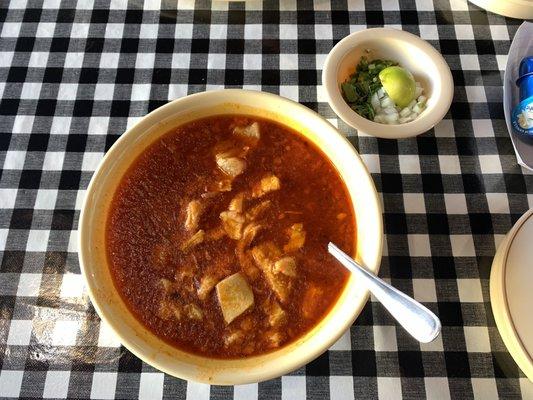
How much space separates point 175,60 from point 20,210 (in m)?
0.91

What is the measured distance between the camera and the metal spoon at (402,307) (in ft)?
4.73

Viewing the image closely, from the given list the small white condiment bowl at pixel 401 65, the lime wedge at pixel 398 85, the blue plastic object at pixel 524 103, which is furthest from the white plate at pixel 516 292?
the lime wedge at pixel 398 85

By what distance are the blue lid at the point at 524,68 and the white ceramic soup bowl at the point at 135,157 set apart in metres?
0.90

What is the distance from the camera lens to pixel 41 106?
7.16ft

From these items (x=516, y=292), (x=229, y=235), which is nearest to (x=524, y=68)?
(x=516, y=292)

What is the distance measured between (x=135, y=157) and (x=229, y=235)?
1.46 ft

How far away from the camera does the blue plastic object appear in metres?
Result: 1.98

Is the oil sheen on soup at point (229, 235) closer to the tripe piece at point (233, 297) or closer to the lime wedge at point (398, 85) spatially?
the tripe piece at point (233, 297)

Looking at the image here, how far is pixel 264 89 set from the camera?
86.8 inches

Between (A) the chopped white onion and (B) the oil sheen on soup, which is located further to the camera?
(A) the chopped white onion

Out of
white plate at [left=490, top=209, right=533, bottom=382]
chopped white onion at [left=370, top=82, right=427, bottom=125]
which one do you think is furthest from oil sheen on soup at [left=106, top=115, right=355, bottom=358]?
white plate at [left=490, top=209, right=533, bottom=382]

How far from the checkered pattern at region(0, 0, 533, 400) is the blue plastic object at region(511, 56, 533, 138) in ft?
0.36

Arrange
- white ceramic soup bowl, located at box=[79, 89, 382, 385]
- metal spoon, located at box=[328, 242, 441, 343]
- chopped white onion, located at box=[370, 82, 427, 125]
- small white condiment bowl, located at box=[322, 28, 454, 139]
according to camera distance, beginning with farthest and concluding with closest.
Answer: chopped white onion, located at box=[370, 82, 427, 125] < small white condiment bowl, located at box=[322, 28, 454, 139] < white ceramic soup bowl, located at box=[79, 89, 382, 385] < metal spoon, located at box=[328, 242, 441, 343]

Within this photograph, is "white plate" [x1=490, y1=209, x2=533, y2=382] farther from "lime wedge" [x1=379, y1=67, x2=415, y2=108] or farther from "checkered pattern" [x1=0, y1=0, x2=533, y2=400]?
"lime wedge" [x1=379, y1=67, x2=415, y2=108]
